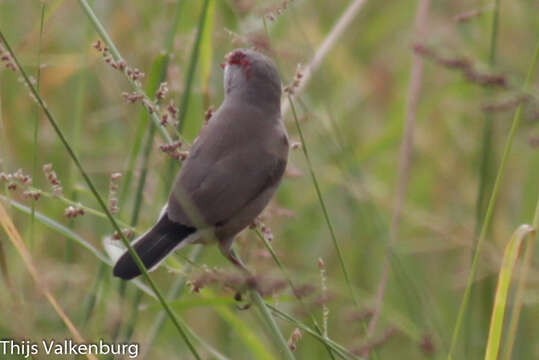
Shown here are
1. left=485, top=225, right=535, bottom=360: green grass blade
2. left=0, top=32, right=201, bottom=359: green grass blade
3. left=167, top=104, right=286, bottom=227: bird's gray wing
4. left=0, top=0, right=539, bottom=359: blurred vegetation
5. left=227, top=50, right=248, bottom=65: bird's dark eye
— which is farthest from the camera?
left=0, top=0, right=539, bottom=359: blurred vegetation

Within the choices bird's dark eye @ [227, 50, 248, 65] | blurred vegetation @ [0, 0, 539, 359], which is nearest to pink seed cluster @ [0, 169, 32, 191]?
blurred vegetation @ [0, 0, 539, 359]

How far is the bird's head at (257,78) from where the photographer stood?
2842 mm

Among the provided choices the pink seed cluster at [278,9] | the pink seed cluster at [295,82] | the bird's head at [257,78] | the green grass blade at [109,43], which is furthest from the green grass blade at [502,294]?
the bird's head at [257,78]

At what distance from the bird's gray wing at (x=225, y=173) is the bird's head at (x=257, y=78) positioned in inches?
6.8

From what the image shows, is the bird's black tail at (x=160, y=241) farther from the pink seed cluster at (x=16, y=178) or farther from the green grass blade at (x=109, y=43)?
the pink seed cluster at (x=16, y=178)

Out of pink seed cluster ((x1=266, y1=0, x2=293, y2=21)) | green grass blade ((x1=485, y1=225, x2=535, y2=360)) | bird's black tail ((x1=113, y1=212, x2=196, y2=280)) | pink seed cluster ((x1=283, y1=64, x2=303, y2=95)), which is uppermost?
pink seed cluster ((x1=266, y1=0, x2=293, y2=21))

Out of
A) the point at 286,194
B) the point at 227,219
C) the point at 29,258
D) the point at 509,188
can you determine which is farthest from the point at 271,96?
the point at 509,188

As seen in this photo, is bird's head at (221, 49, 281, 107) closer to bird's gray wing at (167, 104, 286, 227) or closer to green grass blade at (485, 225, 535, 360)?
bird's gray wing at (167, 104, 286, 227)

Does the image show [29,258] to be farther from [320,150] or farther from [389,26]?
[389,26]

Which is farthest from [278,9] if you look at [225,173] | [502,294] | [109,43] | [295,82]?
[502,294]

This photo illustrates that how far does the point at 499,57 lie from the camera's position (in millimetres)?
4594

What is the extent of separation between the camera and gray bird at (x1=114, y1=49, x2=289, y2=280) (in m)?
2.44

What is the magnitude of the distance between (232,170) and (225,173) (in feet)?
0.10

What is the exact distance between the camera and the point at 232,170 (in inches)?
104
